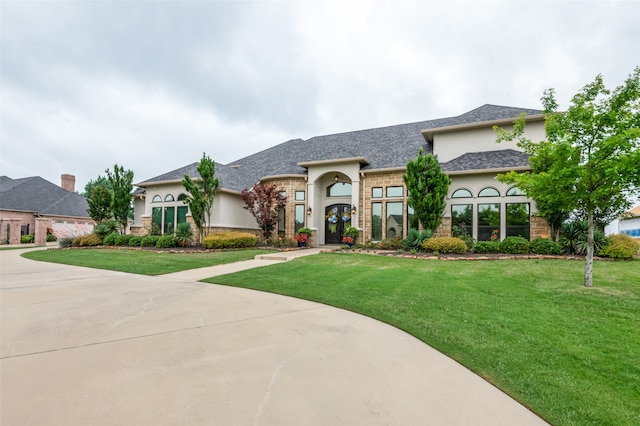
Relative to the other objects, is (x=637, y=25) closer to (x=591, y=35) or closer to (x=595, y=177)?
(x=591, y=35)

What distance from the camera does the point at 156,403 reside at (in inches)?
85.9

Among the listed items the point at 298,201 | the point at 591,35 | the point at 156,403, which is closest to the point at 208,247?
the point at 298,201

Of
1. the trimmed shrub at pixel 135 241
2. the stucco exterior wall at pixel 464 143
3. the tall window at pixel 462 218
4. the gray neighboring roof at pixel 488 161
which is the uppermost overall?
the stucco exterior wall at pixel 464 143

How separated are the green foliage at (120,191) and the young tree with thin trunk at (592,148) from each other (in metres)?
20.9

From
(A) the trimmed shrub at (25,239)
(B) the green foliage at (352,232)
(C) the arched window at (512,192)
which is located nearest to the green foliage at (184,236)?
(B) the green foliage at (352,232)

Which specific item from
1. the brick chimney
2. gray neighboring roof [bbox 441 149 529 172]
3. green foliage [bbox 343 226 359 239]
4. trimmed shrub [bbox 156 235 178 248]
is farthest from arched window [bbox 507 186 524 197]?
the brick chimney

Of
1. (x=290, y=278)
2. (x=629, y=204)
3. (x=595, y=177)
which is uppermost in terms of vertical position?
(x=595, y=177)

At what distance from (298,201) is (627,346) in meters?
15.2

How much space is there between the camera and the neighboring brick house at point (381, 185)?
45.5 ft

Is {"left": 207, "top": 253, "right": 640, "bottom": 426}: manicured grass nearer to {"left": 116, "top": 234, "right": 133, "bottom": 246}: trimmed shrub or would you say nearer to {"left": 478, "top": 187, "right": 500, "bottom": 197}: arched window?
{"left": 478, "top": 187, "right": 500, "bottom": 197}: arched window

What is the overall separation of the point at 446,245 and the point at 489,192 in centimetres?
400

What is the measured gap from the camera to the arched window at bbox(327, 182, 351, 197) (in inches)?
687

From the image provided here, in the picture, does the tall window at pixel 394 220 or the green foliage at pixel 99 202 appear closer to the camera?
the tall window at pixel 394 220

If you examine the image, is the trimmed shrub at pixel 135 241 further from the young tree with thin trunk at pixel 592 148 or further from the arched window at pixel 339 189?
the young tree with thin trunk at pixel 592 148
